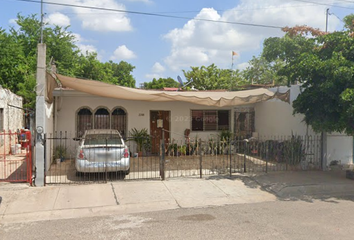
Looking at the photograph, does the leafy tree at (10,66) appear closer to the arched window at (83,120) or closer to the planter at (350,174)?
the arched window at (83,120)

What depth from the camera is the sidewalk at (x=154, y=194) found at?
19.9 feet

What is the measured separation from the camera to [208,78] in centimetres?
2733

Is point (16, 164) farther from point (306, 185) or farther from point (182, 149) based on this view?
point (306, 185)

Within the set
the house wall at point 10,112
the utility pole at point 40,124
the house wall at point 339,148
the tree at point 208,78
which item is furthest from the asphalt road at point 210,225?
the tree at point 208,78

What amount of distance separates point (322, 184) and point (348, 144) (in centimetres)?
406

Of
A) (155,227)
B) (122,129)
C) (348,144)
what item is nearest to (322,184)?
(348,144)

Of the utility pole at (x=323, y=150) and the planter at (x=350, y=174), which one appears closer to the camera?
the planter at (x=350, y=174)

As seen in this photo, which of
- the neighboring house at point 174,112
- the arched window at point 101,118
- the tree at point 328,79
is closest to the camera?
the tree at point 328,79

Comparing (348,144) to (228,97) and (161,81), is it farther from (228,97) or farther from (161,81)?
(161,81)

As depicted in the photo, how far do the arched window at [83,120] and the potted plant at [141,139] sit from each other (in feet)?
5.96

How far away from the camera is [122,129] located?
12.7 metres

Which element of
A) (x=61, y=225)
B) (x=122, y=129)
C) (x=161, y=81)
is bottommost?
(x=61, y=225)

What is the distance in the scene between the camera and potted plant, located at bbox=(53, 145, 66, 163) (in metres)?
10.6

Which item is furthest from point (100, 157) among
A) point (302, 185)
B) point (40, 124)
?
point (302, 185)
